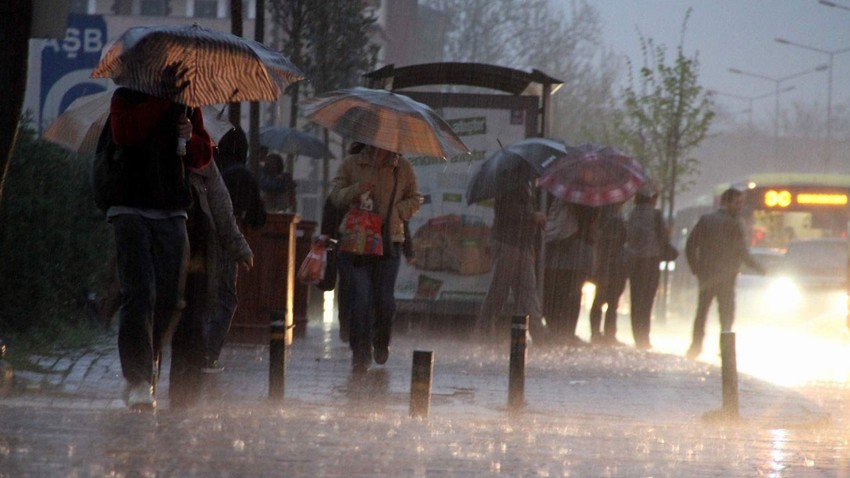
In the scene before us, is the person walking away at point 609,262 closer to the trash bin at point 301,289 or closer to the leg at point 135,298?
the trash bin at point 301,289

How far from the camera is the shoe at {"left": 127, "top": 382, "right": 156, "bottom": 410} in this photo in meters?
7.40

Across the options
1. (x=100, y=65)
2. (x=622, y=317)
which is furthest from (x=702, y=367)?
(x=622, y=317)

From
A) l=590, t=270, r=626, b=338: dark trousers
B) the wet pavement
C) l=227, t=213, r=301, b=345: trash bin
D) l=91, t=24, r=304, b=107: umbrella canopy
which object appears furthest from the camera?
l=590, t=270, r=626, b=338: dark trousers

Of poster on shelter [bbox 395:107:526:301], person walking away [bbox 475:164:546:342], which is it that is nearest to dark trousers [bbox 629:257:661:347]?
poster on shelter [bbox 395:107:526:301]

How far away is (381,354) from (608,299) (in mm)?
6006

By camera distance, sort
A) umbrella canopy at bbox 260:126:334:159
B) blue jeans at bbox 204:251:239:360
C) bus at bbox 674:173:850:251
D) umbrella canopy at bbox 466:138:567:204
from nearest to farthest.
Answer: blue jeans at bbox 204:251:239:360 → umbrella canopy at bbox 466:138:567:204 → umbrella canopy at bbox 260:126:334:159 → bus at bbox 674:173:850:251

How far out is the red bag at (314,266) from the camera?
12.1 m

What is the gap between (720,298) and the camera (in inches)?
651

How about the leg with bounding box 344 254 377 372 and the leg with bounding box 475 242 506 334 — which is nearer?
the leg with bounding box 344 254 377 372

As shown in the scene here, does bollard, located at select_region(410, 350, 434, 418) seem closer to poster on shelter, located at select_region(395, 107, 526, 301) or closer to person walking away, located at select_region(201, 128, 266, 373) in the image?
person walking away, located at select_region(201, 128, 266, 373)

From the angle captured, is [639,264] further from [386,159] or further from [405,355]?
[386,159]

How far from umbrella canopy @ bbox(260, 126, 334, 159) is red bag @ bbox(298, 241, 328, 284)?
34.4 feet

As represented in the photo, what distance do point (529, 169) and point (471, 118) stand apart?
165 cm

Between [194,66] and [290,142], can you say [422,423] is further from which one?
[290,142]
